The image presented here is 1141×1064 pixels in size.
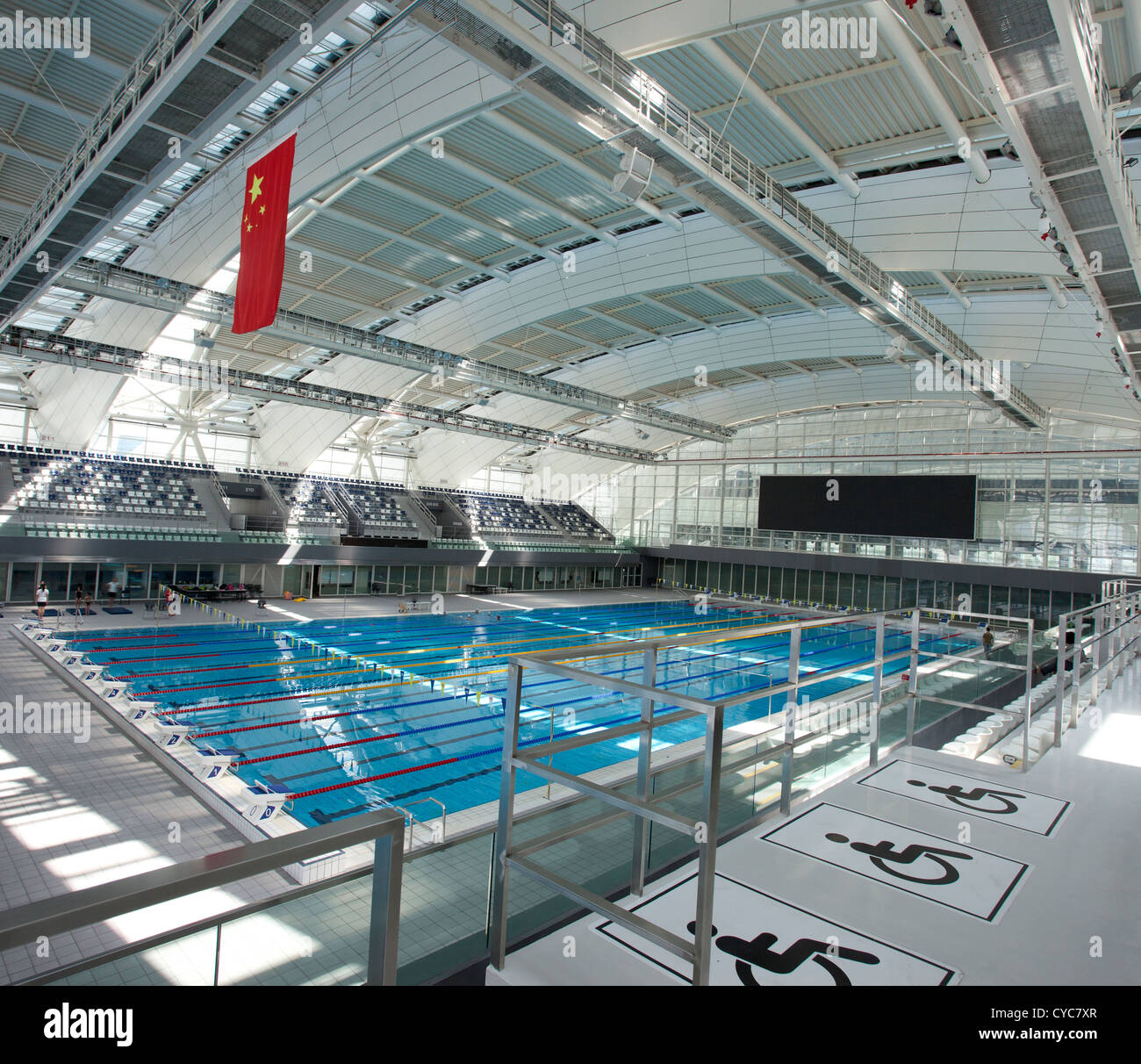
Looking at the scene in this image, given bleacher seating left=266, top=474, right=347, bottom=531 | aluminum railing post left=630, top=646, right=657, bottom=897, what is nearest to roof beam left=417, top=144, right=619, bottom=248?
aluminum railing post left=630, top=646, right=657, bottom=897

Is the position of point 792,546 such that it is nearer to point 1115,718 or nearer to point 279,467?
point 279,467

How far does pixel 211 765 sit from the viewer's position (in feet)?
31.1

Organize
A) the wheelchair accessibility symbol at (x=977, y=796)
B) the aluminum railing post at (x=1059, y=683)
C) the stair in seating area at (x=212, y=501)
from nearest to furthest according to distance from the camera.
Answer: the wheelchair accessibility symbol at (x=977, y=796), the aluminum railing post at (x=1059, y=683), the stair in seating area at (x=212, y=501)

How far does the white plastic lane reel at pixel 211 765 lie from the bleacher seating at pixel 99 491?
16.5 metres

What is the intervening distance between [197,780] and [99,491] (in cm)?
1939

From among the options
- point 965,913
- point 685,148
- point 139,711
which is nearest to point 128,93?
point 685,148

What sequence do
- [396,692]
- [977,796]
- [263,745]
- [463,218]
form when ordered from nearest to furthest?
[977,796], [263,745], [396,692], [463,218]

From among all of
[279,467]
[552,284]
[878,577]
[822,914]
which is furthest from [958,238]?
[279,467]

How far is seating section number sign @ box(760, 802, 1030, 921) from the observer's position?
3.91 m

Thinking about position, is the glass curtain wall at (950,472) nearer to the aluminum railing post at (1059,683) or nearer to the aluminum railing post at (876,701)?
the aluminum railing post at (1059,683)

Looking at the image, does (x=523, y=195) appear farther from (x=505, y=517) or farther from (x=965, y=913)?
(x=505, y=517)

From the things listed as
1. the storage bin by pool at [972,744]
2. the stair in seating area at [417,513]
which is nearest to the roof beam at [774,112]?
the storage bin by pool at [972,744]

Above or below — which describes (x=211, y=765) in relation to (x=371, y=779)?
above

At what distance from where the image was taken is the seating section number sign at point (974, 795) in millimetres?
4938
